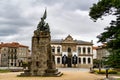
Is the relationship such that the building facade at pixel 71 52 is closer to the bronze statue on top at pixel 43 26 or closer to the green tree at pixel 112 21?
the bronze statue on top at pixel 43 26

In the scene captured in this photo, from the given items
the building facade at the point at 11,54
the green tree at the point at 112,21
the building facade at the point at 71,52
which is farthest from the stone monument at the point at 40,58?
the building facade at the point at 11,54

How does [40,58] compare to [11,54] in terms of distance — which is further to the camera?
[11,54]

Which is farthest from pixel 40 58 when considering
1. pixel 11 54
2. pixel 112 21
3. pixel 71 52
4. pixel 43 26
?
pixel 11 54

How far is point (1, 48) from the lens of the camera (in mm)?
139000

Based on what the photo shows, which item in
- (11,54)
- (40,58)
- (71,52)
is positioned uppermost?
(11,54)

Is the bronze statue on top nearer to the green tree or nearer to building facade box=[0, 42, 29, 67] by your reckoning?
the green tree

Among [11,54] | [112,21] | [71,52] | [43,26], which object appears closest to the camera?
[112,21]

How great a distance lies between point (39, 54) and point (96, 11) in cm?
1379

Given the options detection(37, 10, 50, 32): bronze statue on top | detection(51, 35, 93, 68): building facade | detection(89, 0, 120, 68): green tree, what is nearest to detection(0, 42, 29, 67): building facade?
detection(51, 35, 93, 68): building facade

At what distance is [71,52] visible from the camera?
105 m

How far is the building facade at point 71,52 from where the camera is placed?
104 m

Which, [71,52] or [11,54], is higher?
[11,54]

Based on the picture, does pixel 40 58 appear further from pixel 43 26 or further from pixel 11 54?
pixel 11 54

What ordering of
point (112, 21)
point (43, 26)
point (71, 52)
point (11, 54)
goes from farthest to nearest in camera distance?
point (11, 54), point (71, 52), point (43, 26), point (112, 21)
